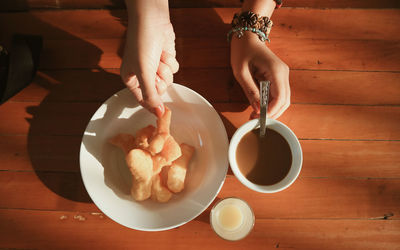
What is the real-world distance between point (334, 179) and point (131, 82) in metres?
0.79

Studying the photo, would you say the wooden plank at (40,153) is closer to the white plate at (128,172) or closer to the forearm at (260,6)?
the white plate at (128,172)

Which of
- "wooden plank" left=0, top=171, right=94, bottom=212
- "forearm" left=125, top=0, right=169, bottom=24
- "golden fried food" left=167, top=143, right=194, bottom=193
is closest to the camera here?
"forearm" left=125, top=0, right=169, bottom=24

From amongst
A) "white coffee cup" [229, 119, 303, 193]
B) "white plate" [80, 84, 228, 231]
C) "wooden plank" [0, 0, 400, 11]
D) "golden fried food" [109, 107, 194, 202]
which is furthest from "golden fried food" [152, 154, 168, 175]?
"wooden plank" [0, 0, 400, 11]

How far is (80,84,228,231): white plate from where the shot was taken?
2.59ft

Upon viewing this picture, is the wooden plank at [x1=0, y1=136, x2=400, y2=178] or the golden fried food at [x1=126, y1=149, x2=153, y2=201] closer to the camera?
the golden fried food at [x1=126, y1=149, x2=153, y2=201]

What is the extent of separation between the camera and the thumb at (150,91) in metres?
Answer: 0.73

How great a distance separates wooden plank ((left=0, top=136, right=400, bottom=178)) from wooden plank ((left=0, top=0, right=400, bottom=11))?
20.9 inches

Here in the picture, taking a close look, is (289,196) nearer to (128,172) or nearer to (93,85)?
(128,172)

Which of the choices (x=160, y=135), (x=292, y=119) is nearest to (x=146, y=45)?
(x=160, y=135)

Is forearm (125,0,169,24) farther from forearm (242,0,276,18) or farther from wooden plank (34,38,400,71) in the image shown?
forearm (242,0,276,18)

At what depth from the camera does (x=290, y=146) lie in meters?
0.79

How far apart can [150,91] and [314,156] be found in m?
0.63

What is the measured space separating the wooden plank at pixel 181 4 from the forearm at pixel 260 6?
0.26 feet

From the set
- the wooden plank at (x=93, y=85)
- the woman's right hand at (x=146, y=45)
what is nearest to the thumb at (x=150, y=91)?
the woman's right hand at (x=146, y=45)
